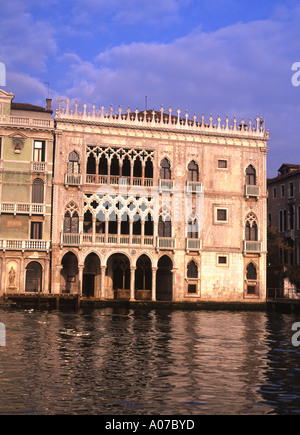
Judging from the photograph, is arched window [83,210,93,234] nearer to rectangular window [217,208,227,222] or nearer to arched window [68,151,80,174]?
arched window [68,151,80,174]

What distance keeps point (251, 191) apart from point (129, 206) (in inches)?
379

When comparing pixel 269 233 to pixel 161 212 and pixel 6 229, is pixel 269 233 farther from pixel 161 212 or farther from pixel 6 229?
pixel 6 229

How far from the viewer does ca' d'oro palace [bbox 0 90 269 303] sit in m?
43.7

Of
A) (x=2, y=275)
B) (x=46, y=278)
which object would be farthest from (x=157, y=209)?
(x=2, y=275)

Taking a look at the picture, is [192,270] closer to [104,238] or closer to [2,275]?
[104,238]

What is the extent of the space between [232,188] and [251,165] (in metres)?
2.57

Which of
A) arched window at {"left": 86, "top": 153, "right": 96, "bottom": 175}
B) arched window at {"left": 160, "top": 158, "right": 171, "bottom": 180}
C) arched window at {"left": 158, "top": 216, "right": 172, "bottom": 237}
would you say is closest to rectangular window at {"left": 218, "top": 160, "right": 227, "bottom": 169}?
arched window at {"left": 160, "top": 158, "right": 171, "bottom": 180}

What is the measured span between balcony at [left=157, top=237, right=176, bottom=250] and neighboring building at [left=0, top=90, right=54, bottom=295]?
8.11m

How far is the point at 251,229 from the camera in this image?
47.2 meters

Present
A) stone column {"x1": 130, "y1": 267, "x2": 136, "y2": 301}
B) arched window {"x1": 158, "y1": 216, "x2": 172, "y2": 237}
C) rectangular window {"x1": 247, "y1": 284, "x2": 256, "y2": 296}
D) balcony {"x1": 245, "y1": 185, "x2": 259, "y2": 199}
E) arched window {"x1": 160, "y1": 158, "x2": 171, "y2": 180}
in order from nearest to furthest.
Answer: stone column {"x1": 130, "y1": 267, "x2": 136, "y2": 301}, arched window {"x1": 158, "y1": 216, "x2": 172, "y2": 237}, arched window {"x1": 160, "y1": 158, "x2": 171, "y2": 180}, rectangular window {"x1": 247, "y1": 284, "x2": 256, "y2": 296}, balcony {"x1": 245, "y1": 185, "x2": 259, "y2": 199}

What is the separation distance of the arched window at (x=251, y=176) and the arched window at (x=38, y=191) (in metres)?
16.0

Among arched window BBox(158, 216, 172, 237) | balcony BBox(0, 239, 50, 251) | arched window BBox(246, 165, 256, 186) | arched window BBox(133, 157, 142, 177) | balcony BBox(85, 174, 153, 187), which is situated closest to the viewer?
balcony BBox(0, 239, 50, 251)

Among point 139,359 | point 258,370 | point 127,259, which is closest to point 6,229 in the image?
point 127,259

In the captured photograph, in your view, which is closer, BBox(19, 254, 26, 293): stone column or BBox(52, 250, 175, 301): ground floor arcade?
BBox(19, 254, 26, 293): stone column
